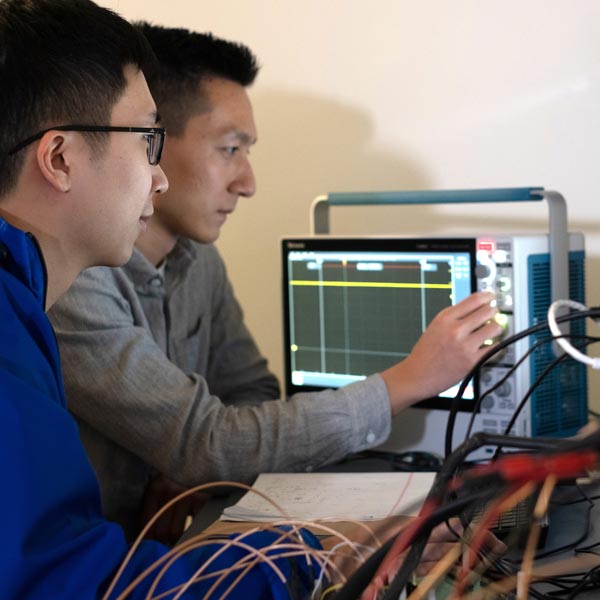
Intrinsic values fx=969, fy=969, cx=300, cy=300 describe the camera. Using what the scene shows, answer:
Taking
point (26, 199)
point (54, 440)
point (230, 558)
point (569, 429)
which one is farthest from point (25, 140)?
point (569, 429)

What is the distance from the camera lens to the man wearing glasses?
3.01 feet

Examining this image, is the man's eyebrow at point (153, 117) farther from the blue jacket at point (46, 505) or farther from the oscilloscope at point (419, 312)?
the oscilloscope at point (419, 312)

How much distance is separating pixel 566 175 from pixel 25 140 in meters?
1.19

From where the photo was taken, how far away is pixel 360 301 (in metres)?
1.78

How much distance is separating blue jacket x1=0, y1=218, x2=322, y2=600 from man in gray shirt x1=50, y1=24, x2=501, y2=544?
0.46 meters

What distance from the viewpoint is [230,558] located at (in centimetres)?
106

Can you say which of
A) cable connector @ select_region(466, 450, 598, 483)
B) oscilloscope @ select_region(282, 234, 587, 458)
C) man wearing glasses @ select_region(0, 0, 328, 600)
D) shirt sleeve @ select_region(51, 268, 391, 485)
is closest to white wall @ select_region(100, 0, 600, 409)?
oscilloscope @ select_region(282, 234, 587, 458)

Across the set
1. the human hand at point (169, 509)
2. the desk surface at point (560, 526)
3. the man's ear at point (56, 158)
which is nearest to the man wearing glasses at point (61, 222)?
the man's ear at point (56, 158)

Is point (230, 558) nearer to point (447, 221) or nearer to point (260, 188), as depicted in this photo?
point (447, 221)

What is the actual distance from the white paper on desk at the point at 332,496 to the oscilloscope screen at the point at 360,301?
248mm

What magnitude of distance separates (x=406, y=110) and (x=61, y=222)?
3.79 feet

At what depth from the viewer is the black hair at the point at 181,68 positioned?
1.87m

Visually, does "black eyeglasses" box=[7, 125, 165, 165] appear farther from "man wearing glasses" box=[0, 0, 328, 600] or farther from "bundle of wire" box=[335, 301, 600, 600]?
"bundle of wire" box=[335, 301, 600, 600]

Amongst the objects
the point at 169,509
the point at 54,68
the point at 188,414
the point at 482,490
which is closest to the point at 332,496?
the point at 188,414
